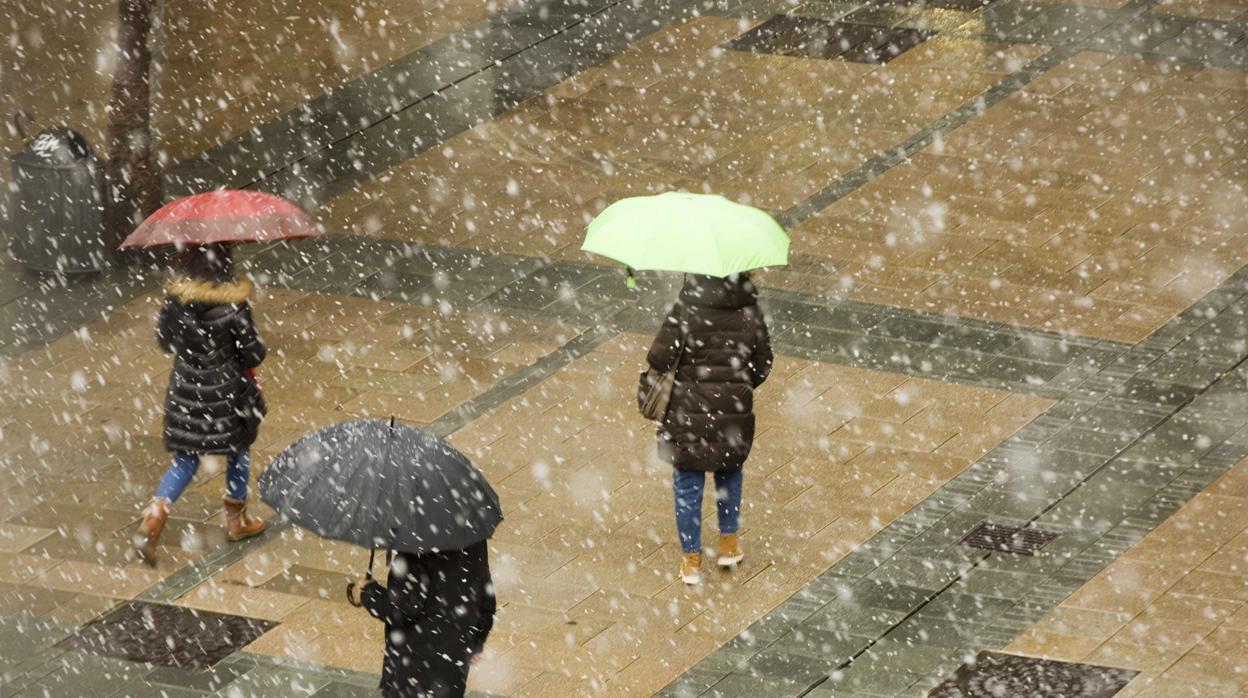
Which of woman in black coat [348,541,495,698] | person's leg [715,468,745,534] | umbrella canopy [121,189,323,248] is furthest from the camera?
person's leg [715,468,745,534]

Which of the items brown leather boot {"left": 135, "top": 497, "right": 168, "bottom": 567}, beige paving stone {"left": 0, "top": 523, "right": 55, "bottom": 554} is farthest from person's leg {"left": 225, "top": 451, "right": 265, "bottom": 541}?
beige paving stone {"left": 0, "top": 523, "right": 55, "bottom": 554}

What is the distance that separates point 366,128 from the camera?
594 inches

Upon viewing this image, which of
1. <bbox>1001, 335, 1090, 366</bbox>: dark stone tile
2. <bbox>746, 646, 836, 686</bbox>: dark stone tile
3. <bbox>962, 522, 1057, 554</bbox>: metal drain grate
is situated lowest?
<bbox>1001, 335, 1090, 366</bbox>: dark stone tile

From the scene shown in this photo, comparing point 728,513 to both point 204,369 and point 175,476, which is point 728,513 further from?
point 175,476

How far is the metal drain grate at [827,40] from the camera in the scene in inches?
650

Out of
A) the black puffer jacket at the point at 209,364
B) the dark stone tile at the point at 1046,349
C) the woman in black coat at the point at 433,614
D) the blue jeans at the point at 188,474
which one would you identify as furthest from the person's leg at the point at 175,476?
the dark stone tile at the point at 1046,349

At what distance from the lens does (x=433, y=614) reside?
6.75 meters

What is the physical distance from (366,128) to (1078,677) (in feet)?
26.9

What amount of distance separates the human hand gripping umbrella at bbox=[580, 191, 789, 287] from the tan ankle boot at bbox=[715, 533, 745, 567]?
1.26 metres

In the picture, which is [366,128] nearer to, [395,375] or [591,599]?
[395,375]

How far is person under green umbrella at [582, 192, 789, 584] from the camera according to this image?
28.7 feet

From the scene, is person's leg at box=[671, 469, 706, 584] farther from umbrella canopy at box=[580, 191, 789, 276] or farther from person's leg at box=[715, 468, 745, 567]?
umbrella canopy at box=[580, 191, 789, 276]

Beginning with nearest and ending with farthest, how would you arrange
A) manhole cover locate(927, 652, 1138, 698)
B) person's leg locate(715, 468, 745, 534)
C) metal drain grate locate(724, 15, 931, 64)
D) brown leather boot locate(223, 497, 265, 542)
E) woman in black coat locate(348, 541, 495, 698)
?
woman in black coat locate(348, 541, 495, 698)
manhole cover locate(927, 652, 1138, 698)
person's leg locate(715, 468, 745, 534)
brown leather boot locate(223, 497, 265, 542)
metal drain grate locate(724, 15, 931, 64)

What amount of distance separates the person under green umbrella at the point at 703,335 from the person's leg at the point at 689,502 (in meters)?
0.01
